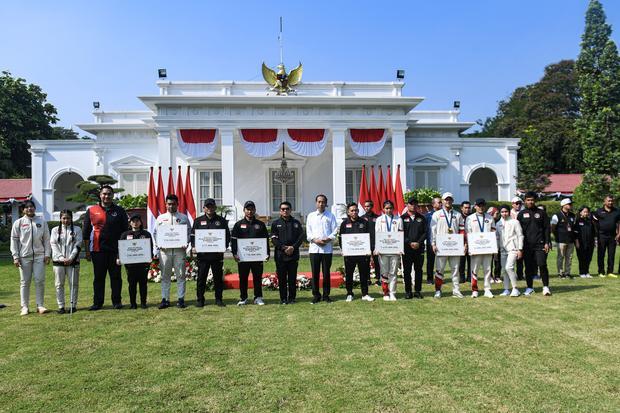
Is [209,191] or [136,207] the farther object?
[209,191]

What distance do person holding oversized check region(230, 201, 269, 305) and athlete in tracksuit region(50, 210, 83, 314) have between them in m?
2.56

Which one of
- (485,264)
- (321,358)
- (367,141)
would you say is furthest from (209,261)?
(367,141)

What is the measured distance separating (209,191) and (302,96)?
6759mm

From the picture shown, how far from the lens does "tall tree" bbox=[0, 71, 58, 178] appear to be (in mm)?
32612

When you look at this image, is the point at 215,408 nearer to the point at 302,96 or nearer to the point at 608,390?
the point at 608,390

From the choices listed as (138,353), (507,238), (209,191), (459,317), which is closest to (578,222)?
(507,238)

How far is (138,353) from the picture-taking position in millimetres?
5133

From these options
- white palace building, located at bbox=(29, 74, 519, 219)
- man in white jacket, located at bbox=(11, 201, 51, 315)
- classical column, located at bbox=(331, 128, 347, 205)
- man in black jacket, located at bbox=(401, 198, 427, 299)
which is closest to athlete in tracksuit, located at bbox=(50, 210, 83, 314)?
man in white jacket, located at bbox=(11, 201, 51, 315)

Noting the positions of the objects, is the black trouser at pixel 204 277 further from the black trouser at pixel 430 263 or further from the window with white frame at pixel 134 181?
the window with white frame at pixel 134 181

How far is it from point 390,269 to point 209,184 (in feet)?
53.0

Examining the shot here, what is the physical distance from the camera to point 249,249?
7.89 metres

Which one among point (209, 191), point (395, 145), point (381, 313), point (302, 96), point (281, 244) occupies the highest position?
point (302, 96)

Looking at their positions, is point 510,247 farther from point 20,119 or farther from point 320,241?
point 20,119

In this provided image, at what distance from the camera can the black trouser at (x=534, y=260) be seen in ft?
27.4
